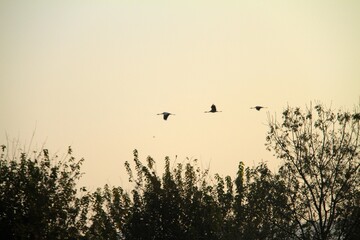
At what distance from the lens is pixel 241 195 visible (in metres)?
35.5

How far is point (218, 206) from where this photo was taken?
115 feet

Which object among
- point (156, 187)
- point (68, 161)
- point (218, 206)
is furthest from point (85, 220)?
point (218, 206)

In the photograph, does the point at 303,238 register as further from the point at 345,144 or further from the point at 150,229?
the point at 150,229

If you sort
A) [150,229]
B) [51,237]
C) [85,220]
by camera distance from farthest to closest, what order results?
[150,229]
[85,220]
[51,237]

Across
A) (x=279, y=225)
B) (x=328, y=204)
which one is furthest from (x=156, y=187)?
(x=328, y=204)

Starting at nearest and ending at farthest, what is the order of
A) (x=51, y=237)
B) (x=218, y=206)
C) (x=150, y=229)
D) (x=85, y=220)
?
(x=51, y=237), (x=85, y=220), (x=150, y=229), (x=218, y=206)

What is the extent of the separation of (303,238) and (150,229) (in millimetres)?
10374

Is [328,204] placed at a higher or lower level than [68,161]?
lower

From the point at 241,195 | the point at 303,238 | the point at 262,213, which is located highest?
the point at 241,195

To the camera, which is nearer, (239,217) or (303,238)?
(303,238)

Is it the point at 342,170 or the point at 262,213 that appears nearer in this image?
the point at 342,170

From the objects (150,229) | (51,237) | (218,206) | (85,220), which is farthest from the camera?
(218,206)

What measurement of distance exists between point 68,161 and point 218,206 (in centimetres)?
1206

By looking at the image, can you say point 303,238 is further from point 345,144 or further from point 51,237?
point 51,237
